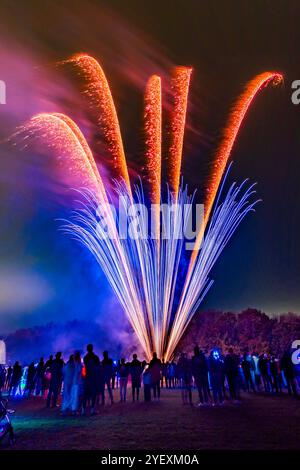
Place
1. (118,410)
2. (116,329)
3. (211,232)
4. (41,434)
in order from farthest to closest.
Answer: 1. (116,329)
2. (211,232)
3. (118,410)
4. (41,434)

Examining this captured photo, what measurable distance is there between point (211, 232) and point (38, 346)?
962 inches

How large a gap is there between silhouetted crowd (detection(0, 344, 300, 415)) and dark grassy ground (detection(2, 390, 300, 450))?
62 centimetres

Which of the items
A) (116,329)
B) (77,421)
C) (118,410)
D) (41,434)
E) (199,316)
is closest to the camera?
(41,434)

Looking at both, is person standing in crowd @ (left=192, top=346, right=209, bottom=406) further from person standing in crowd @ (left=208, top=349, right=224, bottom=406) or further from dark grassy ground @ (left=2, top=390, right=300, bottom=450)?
dark grassy ground @ (left=2, top=390, right=300, bottom=450)

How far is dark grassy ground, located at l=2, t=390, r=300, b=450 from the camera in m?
7.07

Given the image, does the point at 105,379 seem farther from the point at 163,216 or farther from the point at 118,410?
the point at 163,216

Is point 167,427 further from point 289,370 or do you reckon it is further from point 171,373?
point 171,373

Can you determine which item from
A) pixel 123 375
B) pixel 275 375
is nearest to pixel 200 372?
pixel 123 375

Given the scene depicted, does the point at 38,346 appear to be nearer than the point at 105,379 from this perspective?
No

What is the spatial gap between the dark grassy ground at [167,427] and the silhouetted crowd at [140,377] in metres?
0.62

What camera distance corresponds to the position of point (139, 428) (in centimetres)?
824

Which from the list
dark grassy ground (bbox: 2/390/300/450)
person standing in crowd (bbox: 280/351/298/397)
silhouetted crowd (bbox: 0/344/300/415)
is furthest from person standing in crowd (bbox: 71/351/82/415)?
person standing in crowd (bbox: 280/351/298/397)

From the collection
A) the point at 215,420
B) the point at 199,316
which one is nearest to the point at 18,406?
the point at 215,420

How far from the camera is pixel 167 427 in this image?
822 centimetres
